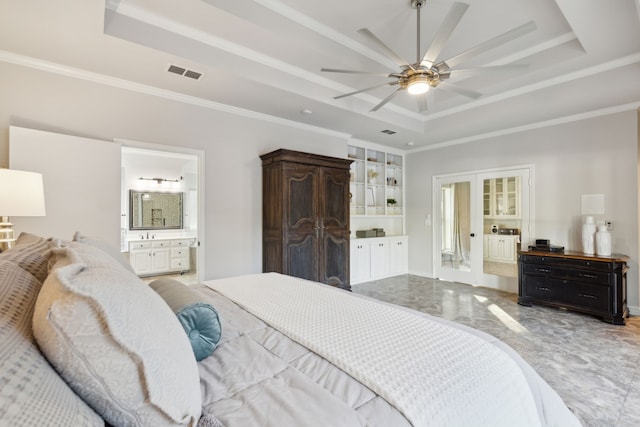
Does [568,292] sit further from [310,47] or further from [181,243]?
[181,243]

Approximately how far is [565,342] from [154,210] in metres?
6.96

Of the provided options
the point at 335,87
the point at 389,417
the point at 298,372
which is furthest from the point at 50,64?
the point at 389,417

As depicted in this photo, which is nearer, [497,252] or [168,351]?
[168,351]

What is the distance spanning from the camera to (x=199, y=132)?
370 centimetres

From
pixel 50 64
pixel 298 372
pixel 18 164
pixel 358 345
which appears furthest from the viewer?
pixel 50 64

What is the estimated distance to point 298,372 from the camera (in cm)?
100

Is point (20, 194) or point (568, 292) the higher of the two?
point (20, 194)

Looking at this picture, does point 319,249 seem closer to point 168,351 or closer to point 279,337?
point 279,337

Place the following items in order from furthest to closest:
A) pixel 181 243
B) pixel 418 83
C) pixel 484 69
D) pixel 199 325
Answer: pixel 181 243 → pixel 418 83 → pixel 484 69 → pixel 199 325

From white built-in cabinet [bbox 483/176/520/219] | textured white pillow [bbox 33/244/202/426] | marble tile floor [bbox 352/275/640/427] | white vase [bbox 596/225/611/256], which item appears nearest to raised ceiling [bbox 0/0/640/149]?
white built-in cabinet [bbox 483/176/520/219]

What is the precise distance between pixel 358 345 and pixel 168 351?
0.68 meters

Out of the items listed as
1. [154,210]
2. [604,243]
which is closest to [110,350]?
[604,243]

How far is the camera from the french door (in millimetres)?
5281

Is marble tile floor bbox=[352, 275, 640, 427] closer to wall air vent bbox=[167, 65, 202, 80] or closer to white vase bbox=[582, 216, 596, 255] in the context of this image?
white vase bbox=[582, 216, 596, 255]
